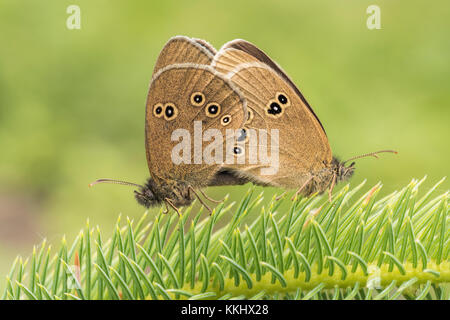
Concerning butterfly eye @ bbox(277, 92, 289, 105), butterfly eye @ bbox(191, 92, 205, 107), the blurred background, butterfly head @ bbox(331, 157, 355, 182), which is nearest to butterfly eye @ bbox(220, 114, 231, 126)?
butterfly eye @ bbox(191, 92, 205, 107)

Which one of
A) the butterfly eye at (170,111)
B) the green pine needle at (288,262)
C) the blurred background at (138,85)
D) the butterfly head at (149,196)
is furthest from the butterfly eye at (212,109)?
the blurred background at (138,85)

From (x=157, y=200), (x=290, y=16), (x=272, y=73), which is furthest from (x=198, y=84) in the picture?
(x=290, y=16)

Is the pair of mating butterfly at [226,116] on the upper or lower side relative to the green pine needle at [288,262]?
upper

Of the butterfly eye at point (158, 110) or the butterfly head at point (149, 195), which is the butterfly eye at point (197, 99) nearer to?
the butterfly eye at point (158, 110)

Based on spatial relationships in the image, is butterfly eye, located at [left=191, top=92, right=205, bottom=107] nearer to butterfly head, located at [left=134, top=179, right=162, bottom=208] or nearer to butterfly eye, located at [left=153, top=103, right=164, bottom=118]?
butterfly eye, located at [left=153, top=103, right=164, bottom=118]

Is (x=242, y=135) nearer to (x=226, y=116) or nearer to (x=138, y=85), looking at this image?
(x=226, y=116)

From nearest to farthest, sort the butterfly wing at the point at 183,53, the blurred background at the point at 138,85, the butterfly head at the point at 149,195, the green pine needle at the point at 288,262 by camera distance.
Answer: the green pine needle at the point at 288,262, the butterfly wing at the point at 183,53, the butterfly head at the point at 149,195, the blurred background at the point at 138,85

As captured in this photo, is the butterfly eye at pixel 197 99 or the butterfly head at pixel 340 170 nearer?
the butterfly eye at pixel 197 99

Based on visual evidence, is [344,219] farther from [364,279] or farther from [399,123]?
[399,123]
